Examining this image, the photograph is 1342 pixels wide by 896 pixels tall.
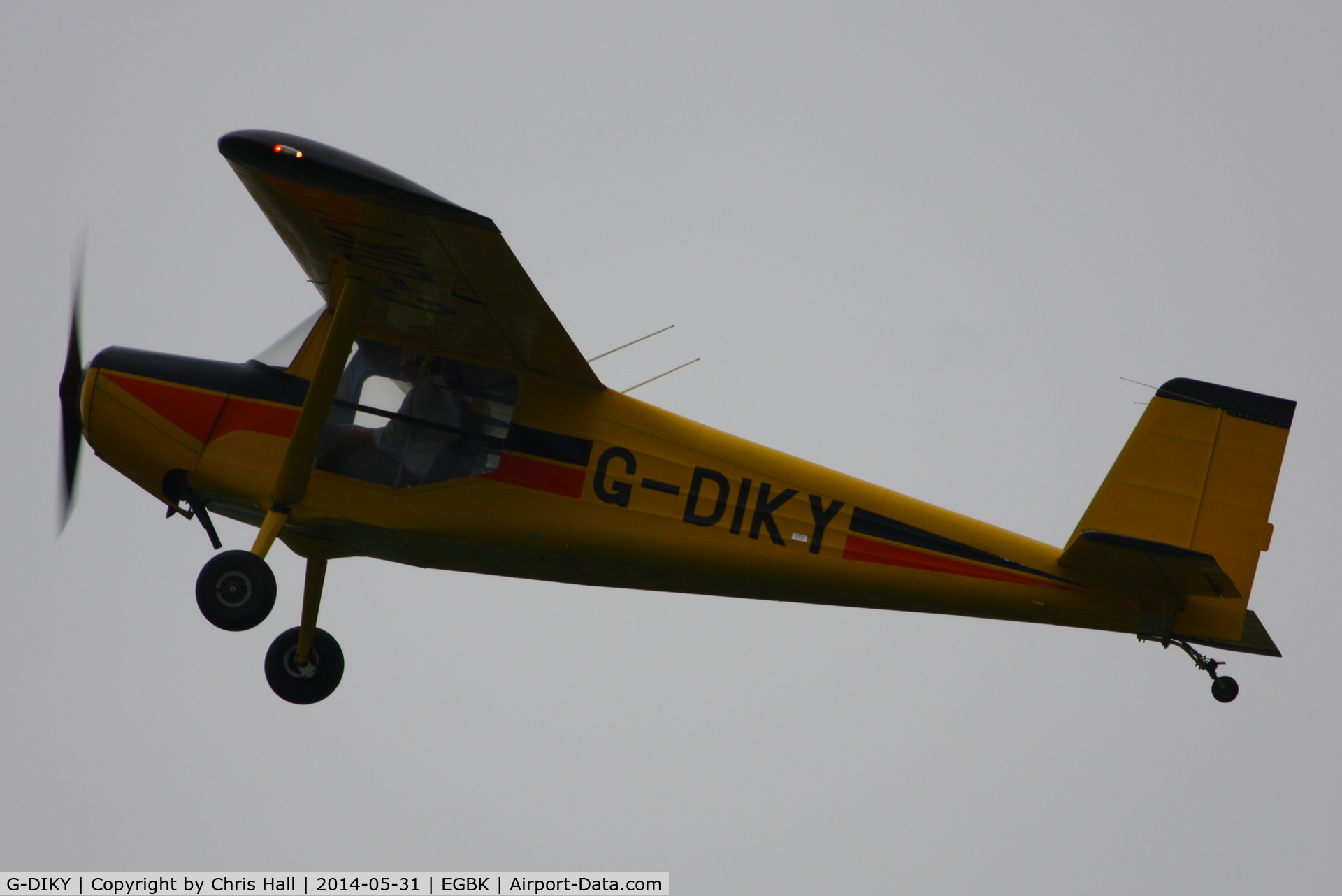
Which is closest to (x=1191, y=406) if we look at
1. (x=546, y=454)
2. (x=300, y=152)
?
(x=546, y=454)

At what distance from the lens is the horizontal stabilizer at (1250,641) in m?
7.94

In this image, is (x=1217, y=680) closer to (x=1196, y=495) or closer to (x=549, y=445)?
(x=1196, y=495)

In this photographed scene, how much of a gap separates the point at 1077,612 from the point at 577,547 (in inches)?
119

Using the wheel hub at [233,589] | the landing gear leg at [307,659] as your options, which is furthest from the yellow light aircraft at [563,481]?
the landing gear leg at [307,659]

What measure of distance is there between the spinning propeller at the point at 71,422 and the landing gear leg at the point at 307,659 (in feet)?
5.31

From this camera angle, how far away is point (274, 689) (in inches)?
368

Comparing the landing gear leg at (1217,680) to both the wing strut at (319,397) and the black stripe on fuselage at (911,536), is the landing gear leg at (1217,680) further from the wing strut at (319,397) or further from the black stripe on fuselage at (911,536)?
the wing strut at (319,397)

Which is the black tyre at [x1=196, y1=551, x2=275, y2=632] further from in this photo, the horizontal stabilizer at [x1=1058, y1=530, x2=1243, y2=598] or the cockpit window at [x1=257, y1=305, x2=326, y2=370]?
the horizontal stabilizer at [x1=1058, y1=530, x2=1243, y2=598]

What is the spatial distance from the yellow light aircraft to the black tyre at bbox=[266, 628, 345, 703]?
1176 mm

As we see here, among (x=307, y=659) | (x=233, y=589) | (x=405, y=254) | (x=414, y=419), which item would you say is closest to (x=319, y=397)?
(x=414, y=419)

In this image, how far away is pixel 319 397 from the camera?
802cm

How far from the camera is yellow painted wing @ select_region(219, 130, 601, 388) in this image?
6.75 m

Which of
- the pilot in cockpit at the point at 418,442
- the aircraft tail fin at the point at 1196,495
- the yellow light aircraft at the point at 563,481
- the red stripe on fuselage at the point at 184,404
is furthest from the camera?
the red stripe on fuselage at the point at 184,404

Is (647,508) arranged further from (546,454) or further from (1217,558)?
(1217,558)
